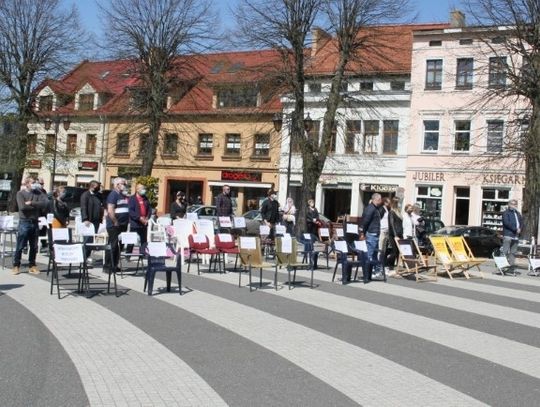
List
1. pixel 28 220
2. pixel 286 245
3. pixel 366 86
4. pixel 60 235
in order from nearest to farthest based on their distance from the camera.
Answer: pixel 60 235 → pixel 286 245 → pixel 28 220 → pixel 366 86

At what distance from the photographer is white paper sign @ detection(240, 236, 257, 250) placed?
41.9 feet

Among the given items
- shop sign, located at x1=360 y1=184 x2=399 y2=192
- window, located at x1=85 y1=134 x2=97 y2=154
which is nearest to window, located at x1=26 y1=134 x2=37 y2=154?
window, located at x1=85 y1=134 x2=97 y2=154

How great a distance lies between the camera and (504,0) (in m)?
24.9

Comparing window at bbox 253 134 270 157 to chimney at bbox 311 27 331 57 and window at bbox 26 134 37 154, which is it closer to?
chimney at bbox 311 27 331 57

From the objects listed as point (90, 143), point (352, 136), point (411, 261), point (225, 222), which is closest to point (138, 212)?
point (225, 222)

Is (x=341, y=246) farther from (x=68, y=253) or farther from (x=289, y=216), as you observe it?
(x=68, y=253)

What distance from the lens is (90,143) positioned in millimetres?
52688

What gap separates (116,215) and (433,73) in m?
30.2

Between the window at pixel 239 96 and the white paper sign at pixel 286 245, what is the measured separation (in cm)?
1855

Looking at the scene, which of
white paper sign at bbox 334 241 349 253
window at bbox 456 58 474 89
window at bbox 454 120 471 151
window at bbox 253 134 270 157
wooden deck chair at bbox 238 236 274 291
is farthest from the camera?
window at bbox 253 134 270 157

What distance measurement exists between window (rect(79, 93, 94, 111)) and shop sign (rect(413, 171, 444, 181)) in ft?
76.7

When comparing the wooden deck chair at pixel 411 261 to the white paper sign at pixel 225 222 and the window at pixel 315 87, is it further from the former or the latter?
the window at pixel 315 87

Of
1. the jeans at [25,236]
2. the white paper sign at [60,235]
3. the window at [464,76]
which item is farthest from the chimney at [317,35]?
the white paper sign at [60,235]

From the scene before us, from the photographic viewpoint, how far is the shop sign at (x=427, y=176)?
128 ft
